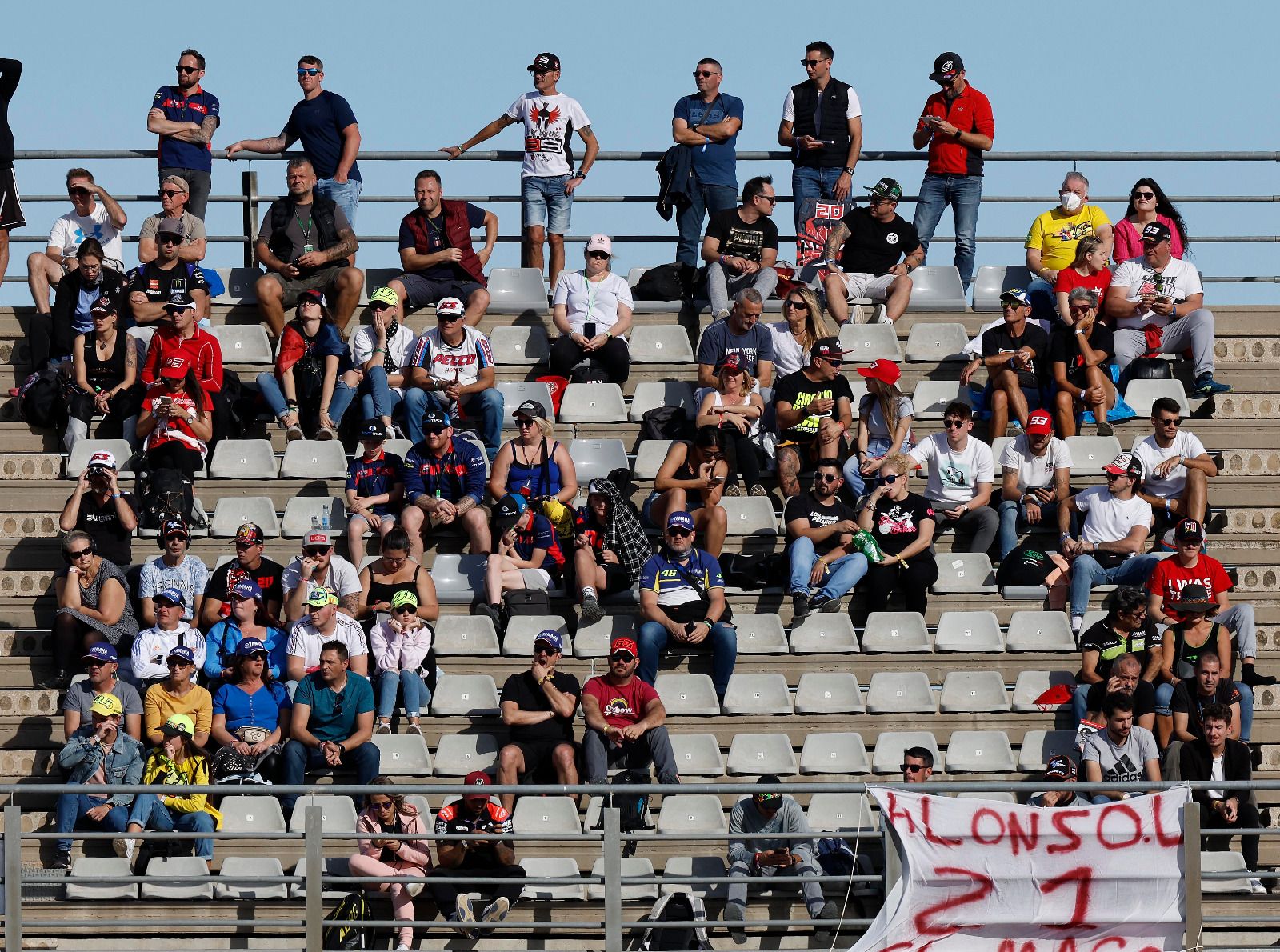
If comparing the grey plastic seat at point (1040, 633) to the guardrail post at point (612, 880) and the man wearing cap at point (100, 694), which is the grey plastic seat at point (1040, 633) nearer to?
the guardrail post at point (612, 880)

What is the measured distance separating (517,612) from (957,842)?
4345mm

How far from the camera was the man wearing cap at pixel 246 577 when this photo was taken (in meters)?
13.8

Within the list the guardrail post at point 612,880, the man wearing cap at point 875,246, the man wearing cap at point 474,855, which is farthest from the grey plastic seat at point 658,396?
the guardrail post at point 612,880

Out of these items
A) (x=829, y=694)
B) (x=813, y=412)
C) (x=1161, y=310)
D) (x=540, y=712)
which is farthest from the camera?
(x=1161, y=310)

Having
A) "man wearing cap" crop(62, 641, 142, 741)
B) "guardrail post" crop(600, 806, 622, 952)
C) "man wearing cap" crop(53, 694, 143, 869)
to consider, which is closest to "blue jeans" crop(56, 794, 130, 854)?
"man wearing cap" crop(53, 694, 143, 869)

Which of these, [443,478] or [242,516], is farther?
[242,516]

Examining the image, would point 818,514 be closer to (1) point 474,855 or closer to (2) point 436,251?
(1) point 474,855

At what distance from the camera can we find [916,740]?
13.6 meters

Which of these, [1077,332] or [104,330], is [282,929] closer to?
[104,330]

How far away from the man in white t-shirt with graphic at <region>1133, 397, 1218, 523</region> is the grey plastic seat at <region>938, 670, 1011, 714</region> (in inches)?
77.5

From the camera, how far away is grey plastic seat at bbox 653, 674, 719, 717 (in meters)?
13.7

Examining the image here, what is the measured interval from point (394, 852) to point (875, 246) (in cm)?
727

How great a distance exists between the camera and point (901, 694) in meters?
14.0

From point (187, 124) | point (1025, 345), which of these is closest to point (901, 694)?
point (1025, 345)
